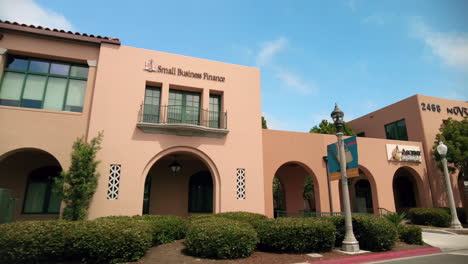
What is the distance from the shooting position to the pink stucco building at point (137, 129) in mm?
12914

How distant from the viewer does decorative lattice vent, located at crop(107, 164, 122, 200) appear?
12664mm

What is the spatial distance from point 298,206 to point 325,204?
4.15m

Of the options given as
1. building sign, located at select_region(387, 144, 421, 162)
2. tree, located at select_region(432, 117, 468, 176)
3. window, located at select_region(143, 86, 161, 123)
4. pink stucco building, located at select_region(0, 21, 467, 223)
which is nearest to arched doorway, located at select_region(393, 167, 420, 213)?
building sign, located at select_region(387, 144, 421, 162)

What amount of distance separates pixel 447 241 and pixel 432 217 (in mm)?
5487

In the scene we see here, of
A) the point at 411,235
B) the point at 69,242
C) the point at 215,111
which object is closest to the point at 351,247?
the point at 411,235

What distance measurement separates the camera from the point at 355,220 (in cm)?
1134

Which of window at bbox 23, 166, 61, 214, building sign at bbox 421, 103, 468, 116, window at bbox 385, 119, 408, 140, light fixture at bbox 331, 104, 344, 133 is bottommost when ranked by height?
window at bbox 23, 166, 61, 214

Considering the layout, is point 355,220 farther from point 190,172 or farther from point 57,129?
point 57,129

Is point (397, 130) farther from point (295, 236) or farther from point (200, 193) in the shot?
point (295, 236)

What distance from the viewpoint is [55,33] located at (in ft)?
44.5

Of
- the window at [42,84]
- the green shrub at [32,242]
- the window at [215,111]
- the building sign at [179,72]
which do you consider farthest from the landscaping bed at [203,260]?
the building sign at [179,72]

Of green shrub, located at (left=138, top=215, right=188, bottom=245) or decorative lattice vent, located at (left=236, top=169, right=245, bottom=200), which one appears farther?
decorative lattice vent, located at (left=236, top=169, right=245, bottom=200)

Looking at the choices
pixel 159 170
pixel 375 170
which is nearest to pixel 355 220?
pixel 375 170

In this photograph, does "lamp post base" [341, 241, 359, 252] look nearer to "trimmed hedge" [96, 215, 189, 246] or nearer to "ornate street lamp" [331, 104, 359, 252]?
"ornate street lamp" [331, 104, 359, 252]
